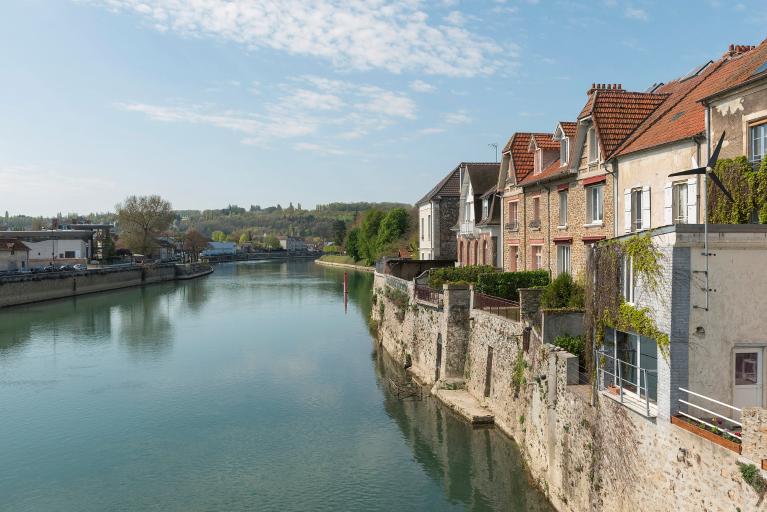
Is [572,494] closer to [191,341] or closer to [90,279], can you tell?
[191,341]

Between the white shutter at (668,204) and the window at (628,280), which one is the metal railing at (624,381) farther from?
the white shutter at (668,204)

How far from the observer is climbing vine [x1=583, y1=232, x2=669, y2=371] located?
10500 millimetres

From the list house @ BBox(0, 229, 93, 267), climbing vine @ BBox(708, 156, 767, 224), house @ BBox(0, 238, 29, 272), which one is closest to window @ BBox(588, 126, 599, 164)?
climbing vine @ BBox(708, 156, 767, 224)

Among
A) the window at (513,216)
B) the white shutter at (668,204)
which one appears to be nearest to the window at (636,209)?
the white shutter at (668,204)

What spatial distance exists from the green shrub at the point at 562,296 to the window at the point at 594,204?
5.15 m

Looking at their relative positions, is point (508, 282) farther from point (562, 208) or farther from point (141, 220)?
point (141, 220)

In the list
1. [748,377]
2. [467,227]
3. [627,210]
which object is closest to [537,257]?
[627,210]

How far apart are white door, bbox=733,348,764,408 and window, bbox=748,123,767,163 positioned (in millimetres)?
5779

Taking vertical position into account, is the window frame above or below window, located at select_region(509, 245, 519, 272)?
above

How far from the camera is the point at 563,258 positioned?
82.9ft

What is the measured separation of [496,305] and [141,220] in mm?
93642

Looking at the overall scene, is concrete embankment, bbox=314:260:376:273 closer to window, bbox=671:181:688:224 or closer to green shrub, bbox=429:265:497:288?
green shrub, bbox=429:265:497:288

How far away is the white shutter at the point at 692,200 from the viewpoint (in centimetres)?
1623

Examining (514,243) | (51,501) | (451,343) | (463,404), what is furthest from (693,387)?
(514,243)
